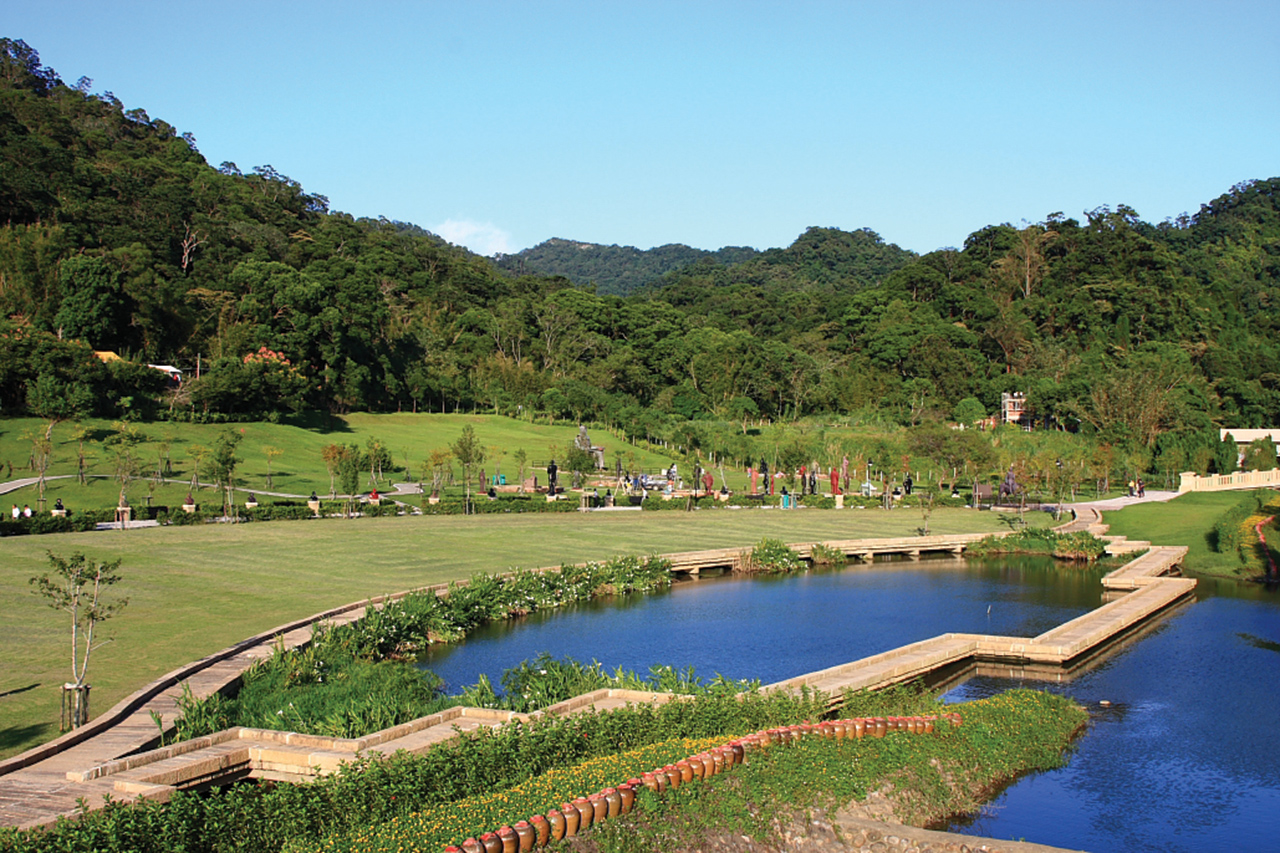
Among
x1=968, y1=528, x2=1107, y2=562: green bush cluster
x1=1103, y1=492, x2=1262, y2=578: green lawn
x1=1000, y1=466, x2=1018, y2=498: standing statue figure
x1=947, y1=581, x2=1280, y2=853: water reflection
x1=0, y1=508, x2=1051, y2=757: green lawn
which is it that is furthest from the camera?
x1=1000, y1=466, x2=1018, y2=498: standing statue figure

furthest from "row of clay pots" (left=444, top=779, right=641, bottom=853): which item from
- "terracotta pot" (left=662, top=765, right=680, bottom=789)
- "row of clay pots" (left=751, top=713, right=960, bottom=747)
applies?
"row of clay pots" (left=751, top=713, right=960, bottom=747)

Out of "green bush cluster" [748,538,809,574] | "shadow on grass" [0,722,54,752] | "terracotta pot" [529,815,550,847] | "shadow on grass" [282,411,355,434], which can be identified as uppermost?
"shadow on grass" [282,411,355,434]

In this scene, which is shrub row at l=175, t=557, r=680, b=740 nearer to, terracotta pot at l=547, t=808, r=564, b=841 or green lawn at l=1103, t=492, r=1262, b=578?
terracotta pot at l=547, t=808, r=564, b=841

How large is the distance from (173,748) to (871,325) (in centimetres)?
9192

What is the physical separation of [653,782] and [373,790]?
7.72ft

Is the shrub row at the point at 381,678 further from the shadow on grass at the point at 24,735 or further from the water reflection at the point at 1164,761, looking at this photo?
the water reflection at the point at 1164,761

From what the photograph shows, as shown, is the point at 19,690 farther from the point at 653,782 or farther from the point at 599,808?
the point at 653,782

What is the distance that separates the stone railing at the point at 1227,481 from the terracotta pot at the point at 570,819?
48180mm

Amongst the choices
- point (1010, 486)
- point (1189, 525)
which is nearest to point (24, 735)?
point (1189, 525)

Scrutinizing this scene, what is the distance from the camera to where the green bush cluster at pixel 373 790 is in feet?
26.1

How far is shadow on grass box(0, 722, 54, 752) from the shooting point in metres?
10.9

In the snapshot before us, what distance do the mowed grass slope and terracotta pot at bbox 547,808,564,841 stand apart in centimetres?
2739

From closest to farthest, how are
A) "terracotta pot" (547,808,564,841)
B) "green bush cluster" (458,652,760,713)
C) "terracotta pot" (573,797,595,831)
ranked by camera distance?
1. "terracotta pot" (547,808,564,841)
2. "terracotta pot" (573,797,595,831)
3. "green bush cluster" (458,652,760,713)

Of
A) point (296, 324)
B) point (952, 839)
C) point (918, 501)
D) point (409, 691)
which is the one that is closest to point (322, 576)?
point (409, 691)
